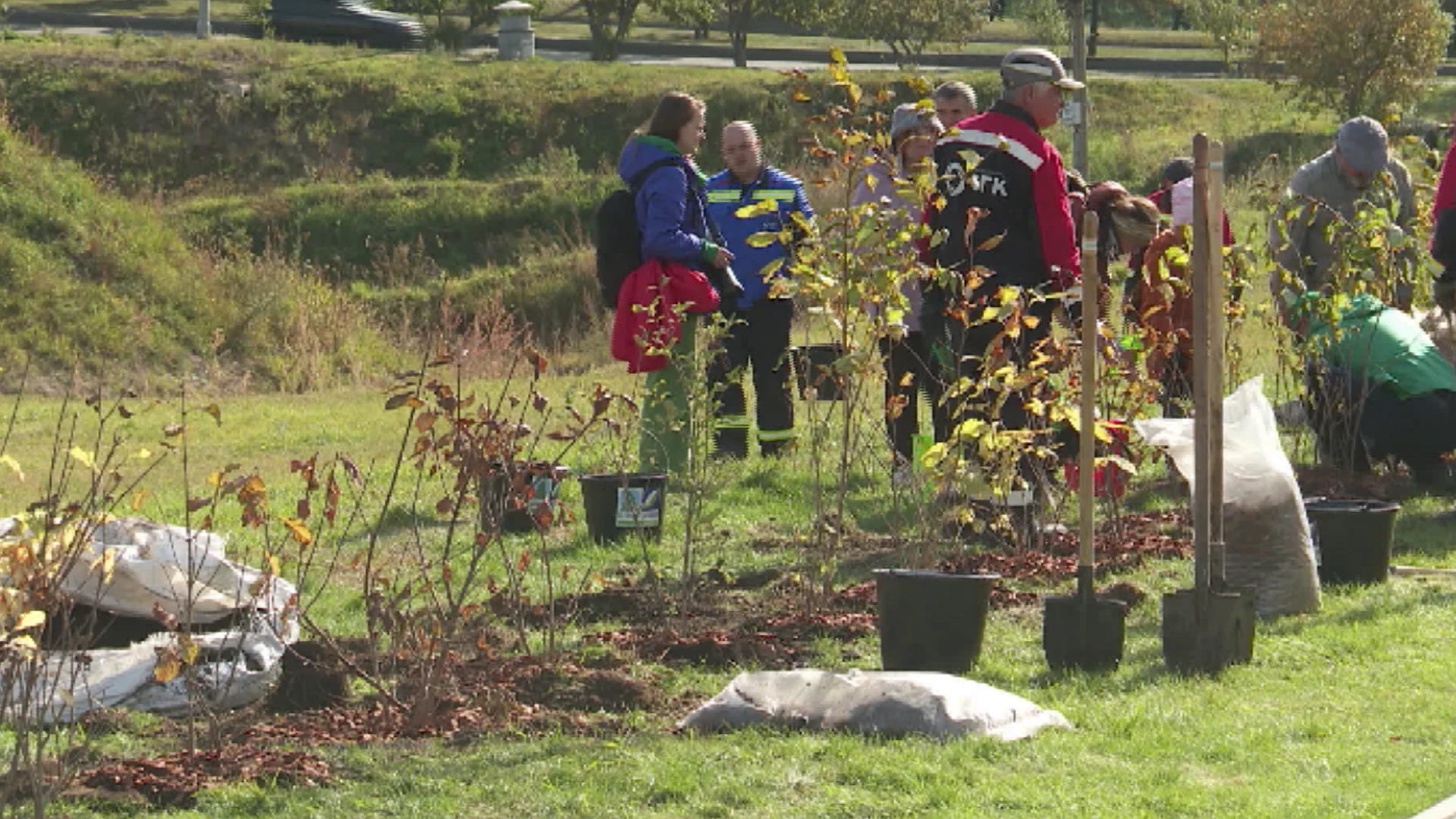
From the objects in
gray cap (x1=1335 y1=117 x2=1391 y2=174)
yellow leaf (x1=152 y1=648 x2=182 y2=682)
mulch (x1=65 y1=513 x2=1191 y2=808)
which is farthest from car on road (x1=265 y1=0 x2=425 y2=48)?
yellow leaf (x1=152 y1=648 x2=182 y2=682)

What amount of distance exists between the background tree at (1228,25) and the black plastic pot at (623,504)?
4078cm

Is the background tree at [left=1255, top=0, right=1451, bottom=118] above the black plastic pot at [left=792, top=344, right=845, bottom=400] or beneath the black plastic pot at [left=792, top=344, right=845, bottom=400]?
above

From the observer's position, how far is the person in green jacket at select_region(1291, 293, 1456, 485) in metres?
11.8

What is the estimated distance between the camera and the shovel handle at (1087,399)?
7.93m

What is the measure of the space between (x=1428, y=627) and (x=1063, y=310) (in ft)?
→ 7.50

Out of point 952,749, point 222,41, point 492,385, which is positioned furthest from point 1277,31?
point 952,749

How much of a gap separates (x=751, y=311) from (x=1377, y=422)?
11.5 feet

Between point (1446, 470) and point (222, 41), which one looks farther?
point (222, 41)

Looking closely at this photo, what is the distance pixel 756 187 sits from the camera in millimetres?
13086

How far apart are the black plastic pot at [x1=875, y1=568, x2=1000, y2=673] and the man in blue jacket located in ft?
16.5

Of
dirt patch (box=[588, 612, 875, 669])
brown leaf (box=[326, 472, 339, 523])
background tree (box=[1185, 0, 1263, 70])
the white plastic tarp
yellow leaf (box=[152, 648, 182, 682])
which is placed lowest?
dirt patch (box=[588, 612, 875, 669])

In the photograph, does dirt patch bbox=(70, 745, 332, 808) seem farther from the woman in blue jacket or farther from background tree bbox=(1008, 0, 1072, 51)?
background tree bbox=(1008, 0, 1072, 51)

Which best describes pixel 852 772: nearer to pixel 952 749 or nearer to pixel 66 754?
pixel 952 749

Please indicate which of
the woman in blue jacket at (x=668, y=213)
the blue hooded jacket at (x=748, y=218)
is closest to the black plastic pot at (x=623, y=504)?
the woman in blue jacket at (x=668, y=213)
